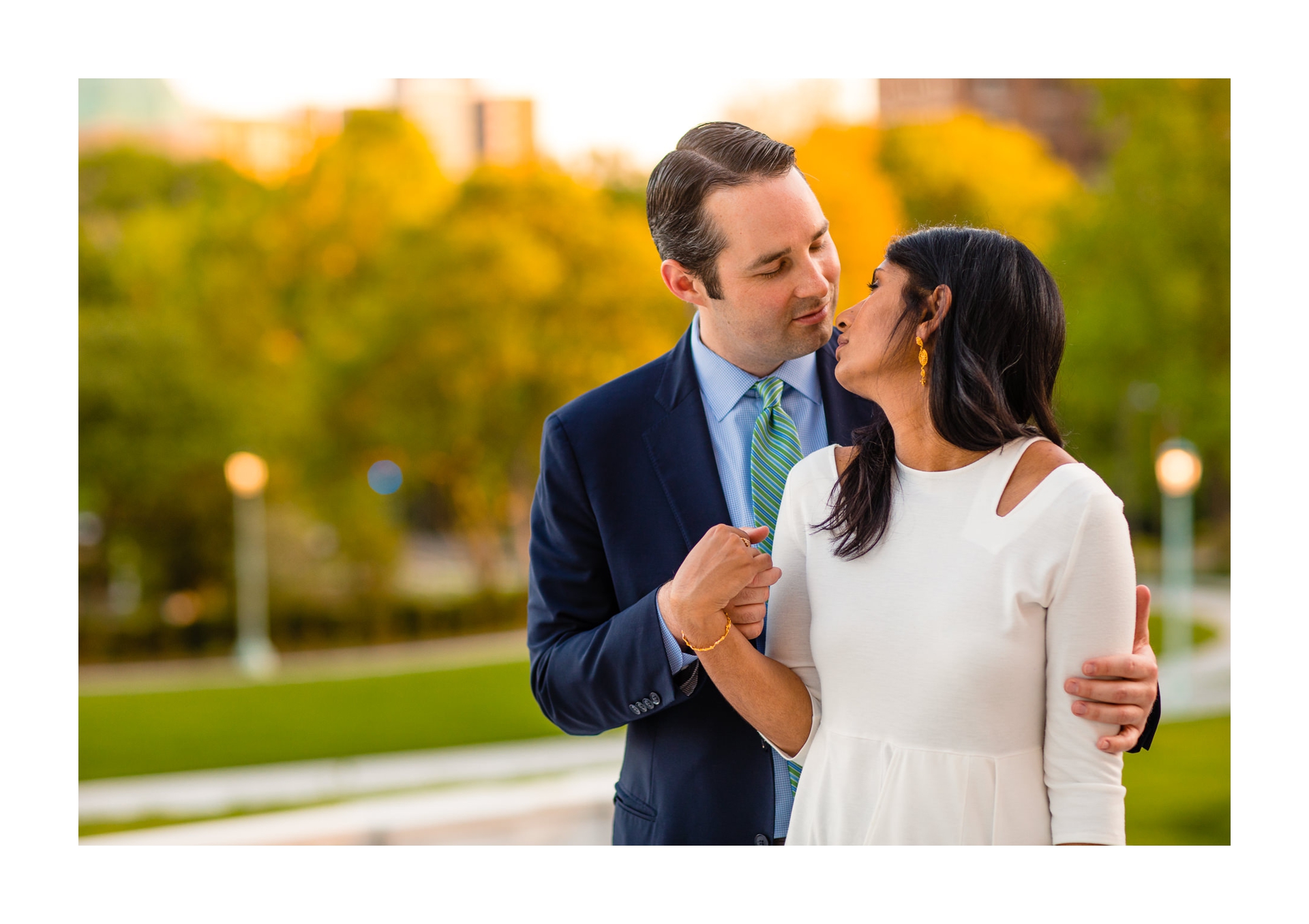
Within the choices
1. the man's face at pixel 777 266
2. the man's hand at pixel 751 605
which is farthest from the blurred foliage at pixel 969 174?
the man's hand at pixel 751 605

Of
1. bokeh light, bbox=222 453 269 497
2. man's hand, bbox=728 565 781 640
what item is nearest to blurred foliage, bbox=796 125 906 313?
bokeh light, bbox=222 453 269 497

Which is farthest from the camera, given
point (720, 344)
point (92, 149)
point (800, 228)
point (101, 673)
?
point (92, 149)

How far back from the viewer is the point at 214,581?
16.0 meters

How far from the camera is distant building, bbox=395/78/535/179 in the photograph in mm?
14953

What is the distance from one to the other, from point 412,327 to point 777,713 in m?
13.2

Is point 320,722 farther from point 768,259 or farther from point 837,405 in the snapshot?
point 768,259

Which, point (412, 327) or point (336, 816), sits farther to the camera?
point (412, 327)

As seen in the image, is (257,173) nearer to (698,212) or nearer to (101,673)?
(101,673)

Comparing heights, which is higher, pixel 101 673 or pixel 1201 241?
pixel 1201 241

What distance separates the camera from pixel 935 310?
5.61 ft

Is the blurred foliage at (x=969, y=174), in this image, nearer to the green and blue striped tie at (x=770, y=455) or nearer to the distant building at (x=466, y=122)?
the distant building at (x=466, y=122)

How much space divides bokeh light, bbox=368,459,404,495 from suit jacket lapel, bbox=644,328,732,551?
14.1 metres

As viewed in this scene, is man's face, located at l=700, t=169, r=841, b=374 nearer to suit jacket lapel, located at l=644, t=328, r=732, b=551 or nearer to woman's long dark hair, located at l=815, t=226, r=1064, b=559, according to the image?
suit jacket lapel, located at l=644, t=328, r=732, b=551
